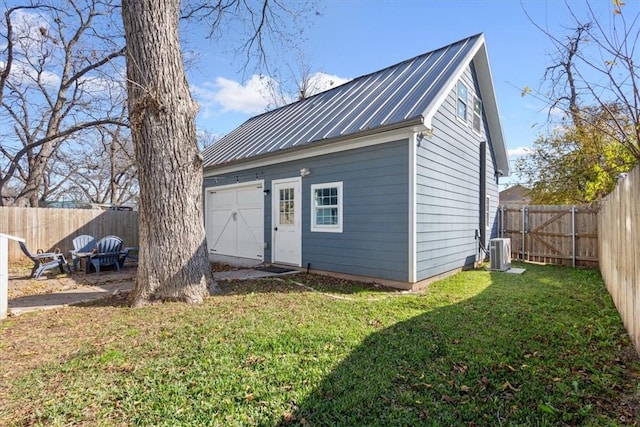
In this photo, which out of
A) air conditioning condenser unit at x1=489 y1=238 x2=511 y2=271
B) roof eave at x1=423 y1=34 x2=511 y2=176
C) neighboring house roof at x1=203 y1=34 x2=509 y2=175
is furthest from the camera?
air conditioning condenser unit at x1=489 y1=238 x2=511 y2=271

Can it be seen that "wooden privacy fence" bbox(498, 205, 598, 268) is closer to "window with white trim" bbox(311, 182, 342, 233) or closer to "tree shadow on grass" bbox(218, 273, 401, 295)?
"tree shadow on grass" bbox(218, 273, 401, 295)

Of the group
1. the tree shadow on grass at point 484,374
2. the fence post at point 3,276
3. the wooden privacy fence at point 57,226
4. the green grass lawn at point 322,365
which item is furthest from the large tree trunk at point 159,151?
the wooden privacy fence at point 57,226

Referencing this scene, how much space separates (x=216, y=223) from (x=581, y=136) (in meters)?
13.2

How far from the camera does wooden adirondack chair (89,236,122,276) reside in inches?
336

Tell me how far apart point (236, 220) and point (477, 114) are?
25.7 ft

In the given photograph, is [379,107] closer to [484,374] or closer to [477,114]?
[477,114]

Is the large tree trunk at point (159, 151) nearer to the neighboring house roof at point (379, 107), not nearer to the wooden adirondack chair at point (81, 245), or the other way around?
the neighboring house roof at point (379, 107)

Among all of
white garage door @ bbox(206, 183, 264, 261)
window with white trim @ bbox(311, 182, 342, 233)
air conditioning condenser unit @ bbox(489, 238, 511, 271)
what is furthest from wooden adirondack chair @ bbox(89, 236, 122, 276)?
air conditioning condenser unit @ bbox(489, 238, 511, 271)

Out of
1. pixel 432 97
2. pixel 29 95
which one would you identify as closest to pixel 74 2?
pixel 29 95

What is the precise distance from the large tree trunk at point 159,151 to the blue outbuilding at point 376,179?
10.1 ft

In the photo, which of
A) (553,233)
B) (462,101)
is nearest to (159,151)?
(462,101)

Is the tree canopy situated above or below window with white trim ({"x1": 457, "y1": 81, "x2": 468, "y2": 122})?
below

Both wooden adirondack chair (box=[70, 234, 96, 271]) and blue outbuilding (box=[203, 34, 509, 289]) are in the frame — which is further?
wooden adirondack chair (box=[70, 234, 96, 271])

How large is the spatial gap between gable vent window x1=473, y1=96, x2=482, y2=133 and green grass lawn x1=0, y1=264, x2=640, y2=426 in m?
5.96
